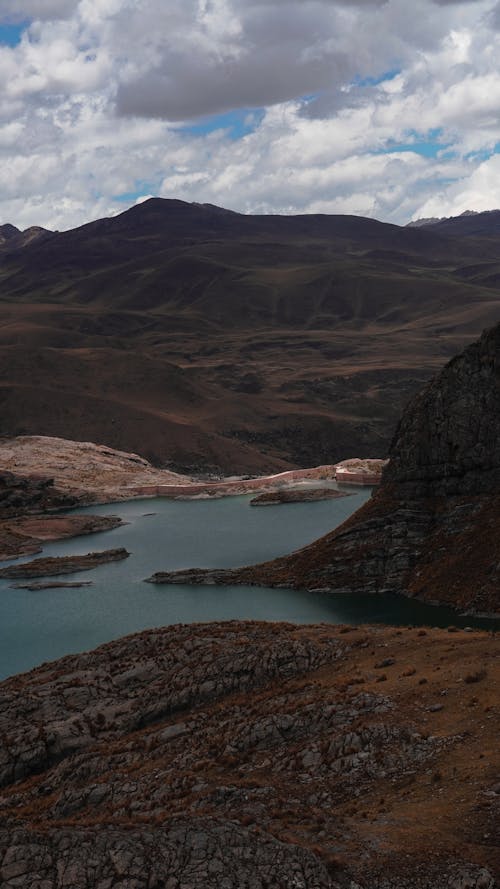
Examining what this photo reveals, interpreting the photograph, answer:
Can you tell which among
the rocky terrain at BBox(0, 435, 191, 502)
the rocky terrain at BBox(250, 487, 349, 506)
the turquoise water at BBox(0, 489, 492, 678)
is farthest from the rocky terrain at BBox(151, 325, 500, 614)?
the rocky terrain at BBox(0, 435, 191, 502)

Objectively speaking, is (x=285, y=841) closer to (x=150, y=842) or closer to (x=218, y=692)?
(x=150, y=842)

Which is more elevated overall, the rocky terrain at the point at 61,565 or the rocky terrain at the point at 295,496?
the rocky terrain at the point at 295,496

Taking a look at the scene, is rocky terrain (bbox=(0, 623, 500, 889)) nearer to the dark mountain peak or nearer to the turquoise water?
the turquoise water

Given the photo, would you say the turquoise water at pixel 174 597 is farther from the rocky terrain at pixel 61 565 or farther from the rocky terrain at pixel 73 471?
the rocky terrain at pixel 73 471

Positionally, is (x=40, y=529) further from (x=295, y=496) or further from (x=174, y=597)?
(x=174, y=597)

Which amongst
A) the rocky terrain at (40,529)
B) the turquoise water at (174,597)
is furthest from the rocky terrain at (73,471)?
the turquoise water at (174,597)

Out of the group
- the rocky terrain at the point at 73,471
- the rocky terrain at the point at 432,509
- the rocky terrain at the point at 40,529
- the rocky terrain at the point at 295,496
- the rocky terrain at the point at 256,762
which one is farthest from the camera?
the rocky terrain at the point at 73,471

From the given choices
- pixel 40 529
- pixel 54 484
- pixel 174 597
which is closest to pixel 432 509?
pixel 174 597
